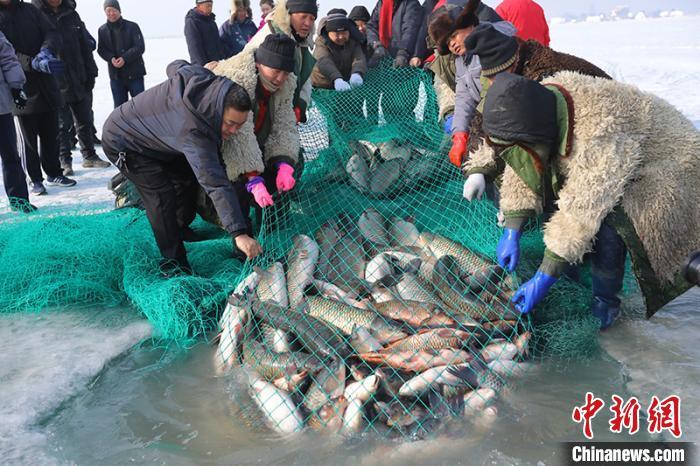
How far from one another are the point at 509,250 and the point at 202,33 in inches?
248

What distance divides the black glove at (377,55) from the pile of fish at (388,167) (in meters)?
1.74

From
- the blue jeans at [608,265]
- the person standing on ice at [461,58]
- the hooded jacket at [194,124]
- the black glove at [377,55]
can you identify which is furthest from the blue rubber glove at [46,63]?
the blue jeans at [608,265]

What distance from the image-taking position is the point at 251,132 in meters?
4.14

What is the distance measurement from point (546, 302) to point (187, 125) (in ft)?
8.59

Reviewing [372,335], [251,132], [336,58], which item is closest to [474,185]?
[372,335]

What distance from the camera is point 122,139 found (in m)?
4.20

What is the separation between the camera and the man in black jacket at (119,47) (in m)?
8.68

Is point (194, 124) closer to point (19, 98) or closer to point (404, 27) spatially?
point (19, 98)

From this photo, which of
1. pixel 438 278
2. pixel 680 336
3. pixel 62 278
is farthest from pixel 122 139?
pixel 680 336

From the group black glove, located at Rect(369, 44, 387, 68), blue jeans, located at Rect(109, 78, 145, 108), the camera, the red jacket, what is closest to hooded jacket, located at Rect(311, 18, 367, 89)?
black glove, located at Rect(369, 44, 387, 68)

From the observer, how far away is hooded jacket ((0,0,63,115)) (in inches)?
243

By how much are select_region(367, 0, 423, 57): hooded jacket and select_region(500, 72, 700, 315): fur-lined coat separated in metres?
4.08

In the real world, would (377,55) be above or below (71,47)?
below

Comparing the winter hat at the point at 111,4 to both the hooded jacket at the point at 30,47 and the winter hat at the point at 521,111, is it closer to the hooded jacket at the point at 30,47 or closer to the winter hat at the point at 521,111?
the hooded jacket at the point at 30,47
